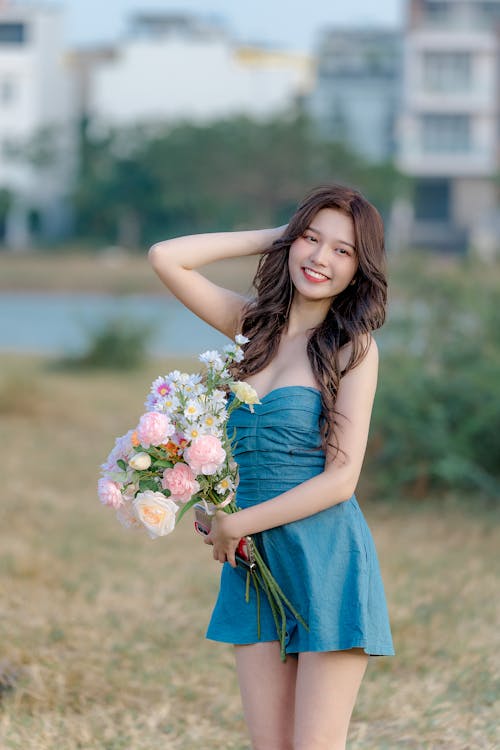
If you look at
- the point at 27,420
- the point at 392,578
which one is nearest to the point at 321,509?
the point at 392,578

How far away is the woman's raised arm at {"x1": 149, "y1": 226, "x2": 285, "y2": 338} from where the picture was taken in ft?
9.89

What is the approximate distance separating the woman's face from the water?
38.3 ft

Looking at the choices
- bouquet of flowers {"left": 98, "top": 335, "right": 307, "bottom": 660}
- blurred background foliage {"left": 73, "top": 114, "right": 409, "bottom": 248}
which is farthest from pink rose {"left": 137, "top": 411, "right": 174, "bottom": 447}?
blurred background foliage {"left": 73, "top": 114, "right": 409, "bottom": 248}

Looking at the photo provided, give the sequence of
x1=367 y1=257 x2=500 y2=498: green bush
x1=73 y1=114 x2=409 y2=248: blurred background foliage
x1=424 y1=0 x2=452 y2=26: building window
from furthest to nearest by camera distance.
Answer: x1=424 y1=0 x2=452 y2=26: building window, x1=73 y1=114 x2=409 y2=248: blurred background foliage, x1=367 y1=257 x2=500 y2=498: green bush

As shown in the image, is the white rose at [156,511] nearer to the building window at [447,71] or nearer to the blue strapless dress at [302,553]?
the blue strapless dress at [302,553]

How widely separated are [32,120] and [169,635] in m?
45.0

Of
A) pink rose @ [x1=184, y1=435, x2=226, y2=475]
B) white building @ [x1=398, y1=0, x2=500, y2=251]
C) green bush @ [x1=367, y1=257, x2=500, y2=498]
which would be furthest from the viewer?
white building @ [x1=398, y1=0, x2=500, y2=251]

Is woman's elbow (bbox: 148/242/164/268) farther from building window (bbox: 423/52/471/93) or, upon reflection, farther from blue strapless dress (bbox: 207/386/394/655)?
building window (bbox: 423/52/471/93)

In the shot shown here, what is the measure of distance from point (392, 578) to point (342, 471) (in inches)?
143

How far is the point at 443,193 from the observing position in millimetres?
48250

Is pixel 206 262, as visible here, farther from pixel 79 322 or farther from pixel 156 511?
pixel 79 322

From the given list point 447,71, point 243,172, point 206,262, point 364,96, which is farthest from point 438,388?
point 364,96

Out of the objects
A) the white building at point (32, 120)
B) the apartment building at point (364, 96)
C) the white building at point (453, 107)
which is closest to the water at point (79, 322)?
the white building at point (32, 120)

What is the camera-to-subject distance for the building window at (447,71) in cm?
4728
